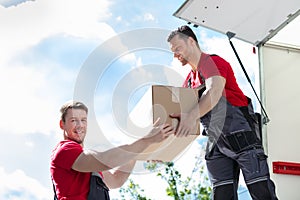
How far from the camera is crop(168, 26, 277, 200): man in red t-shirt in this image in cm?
239

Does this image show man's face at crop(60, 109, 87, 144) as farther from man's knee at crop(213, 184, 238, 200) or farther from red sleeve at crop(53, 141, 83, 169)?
man's knee at crop(213, 184, 238, 200)

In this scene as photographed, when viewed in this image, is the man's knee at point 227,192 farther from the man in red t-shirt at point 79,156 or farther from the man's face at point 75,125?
the man's face at point 75,125

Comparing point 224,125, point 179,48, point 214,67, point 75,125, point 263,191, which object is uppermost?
point 179,48

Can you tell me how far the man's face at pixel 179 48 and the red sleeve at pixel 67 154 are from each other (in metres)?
0.73

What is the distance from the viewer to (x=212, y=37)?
130 inches

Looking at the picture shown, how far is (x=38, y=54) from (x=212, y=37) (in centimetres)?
192

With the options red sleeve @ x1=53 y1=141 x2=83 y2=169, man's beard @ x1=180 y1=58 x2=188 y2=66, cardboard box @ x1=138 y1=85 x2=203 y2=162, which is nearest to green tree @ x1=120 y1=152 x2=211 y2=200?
man's beard @ x1=180 y1=58 x2=188 y2=66

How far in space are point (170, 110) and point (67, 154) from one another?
469 millimetres

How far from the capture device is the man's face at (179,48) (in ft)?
8.23

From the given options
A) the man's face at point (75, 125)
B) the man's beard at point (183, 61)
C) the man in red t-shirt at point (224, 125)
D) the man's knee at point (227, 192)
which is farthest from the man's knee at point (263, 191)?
the man's face at point (75, 125)

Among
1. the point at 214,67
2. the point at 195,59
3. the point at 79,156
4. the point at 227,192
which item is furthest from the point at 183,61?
the point at 79,156

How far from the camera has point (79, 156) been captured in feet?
6.42

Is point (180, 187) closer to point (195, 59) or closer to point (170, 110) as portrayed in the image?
point (195, 59)

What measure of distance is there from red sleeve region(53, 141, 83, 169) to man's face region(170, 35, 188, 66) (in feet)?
2.41
